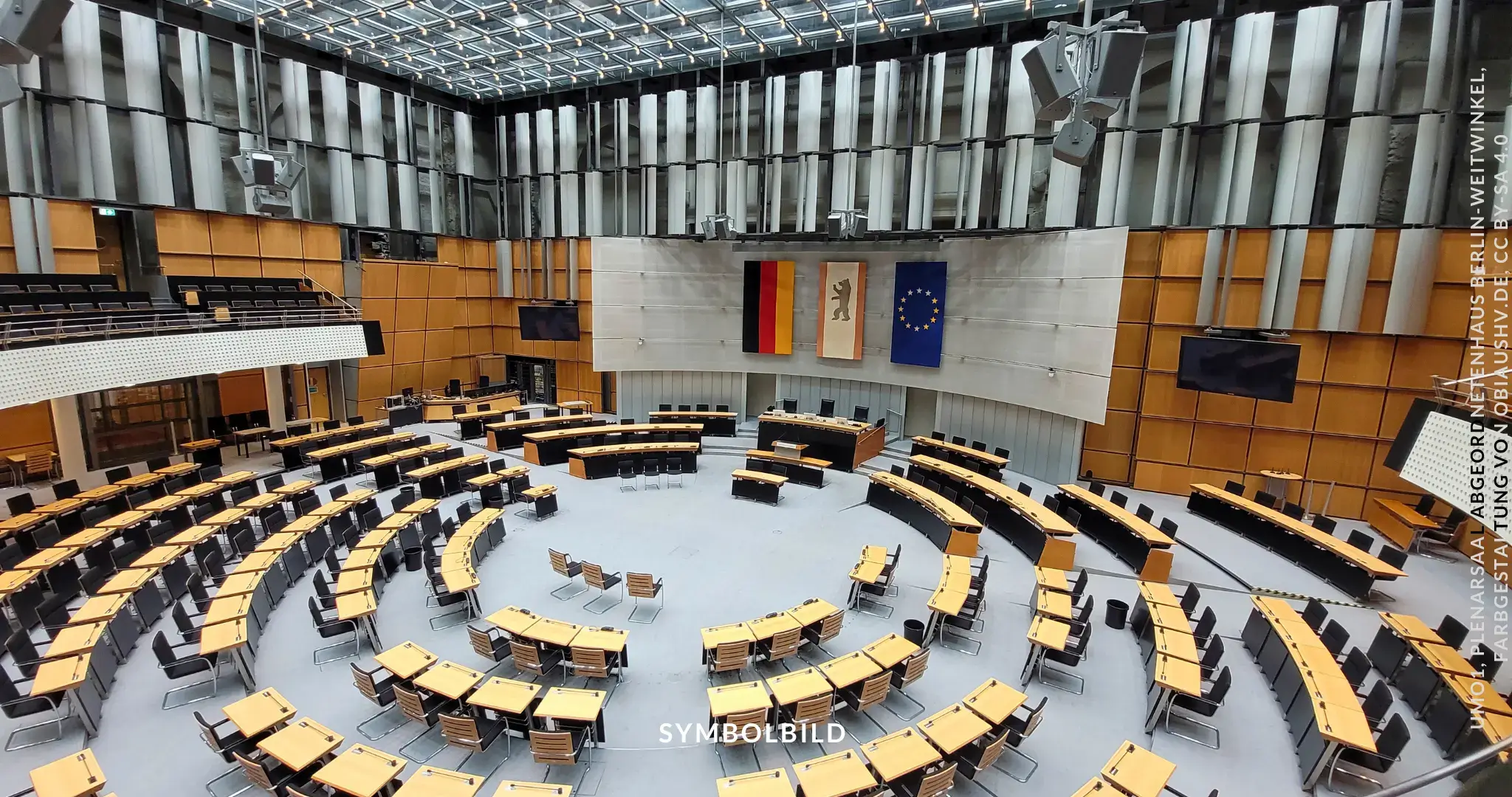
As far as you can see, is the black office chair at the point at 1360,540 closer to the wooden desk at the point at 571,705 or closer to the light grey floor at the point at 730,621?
the light grey floor at the point at 730,621

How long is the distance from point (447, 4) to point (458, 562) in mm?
14113

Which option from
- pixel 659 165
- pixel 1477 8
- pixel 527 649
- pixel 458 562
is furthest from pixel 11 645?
pixel 1477 8

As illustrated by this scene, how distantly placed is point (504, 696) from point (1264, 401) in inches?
616

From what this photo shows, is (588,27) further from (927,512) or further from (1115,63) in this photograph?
(927,512)

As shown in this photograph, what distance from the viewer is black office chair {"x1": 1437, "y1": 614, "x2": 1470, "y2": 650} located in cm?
749

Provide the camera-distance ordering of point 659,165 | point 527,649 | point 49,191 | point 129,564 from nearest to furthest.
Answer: point 527,649
point 129,564
point 49,191
point 659,165

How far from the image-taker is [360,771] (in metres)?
5.57

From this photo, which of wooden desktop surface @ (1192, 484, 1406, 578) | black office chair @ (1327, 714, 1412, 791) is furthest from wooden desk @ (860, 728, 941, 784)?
wooden desktop surface @ (1192, 484, 1406, 578)

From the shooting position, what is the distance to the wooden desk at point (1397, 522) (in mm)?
11602

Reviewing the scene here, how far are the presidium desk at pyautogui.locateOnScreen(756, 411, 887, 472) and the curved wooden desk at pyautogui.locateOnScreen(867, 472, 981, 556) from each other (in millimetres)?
2061

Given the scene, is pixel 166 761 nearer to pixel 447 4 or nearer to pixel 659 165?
pixel 447 4

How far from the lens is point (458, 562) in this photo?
930 centimetres

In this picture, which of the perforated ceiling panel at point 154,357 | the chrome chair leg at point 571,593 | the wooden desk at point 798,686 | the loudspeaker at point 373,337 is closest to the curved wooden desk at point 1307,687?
the wooden desk at point 798,686

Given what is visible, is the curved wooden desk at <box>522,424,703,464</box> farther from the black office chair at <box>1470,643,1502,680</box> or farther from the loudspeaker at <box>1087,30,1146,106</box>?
the black office chair at <box>1470,643,1502,680</box>
